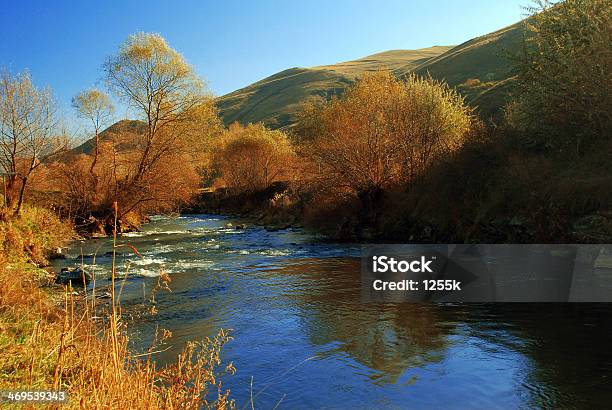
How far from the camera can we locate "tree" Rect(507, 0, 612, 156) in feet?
69.8

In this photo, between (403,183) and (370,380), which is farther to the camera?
(403,183)

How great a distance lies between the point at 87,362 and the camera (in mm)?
6160

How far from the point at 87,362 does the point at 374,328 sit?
24.1 ft

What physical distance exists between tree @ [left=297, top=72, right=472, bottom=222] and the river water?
43.8 feet

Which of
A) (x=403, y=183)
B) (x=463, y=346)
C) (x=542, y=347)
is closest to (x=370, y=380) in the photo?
(x=463, y=346)

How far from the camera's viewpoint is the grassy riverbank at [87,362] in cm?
458

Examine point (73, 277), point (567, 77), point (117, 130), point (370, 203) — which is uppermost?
point (117, 130)

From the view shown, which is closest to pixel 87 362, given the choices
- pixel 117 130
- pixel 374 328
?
pixel 374 328

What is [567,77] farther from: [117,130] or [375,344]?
[117,130]

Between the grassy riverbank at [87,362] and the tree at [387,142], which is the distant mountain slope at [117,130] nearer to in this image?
the tree at [387,142]

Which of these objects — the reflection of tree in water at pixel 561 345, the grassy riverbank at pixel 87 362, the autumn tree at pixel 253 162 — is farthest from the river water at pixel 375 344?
the autumn tree at pixel 253 162

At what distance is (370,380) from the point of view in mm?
9000

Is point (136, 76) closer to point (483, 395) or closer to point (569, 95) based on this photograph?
point (569, 95)

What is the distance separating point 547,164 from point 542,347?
14.6 metres
